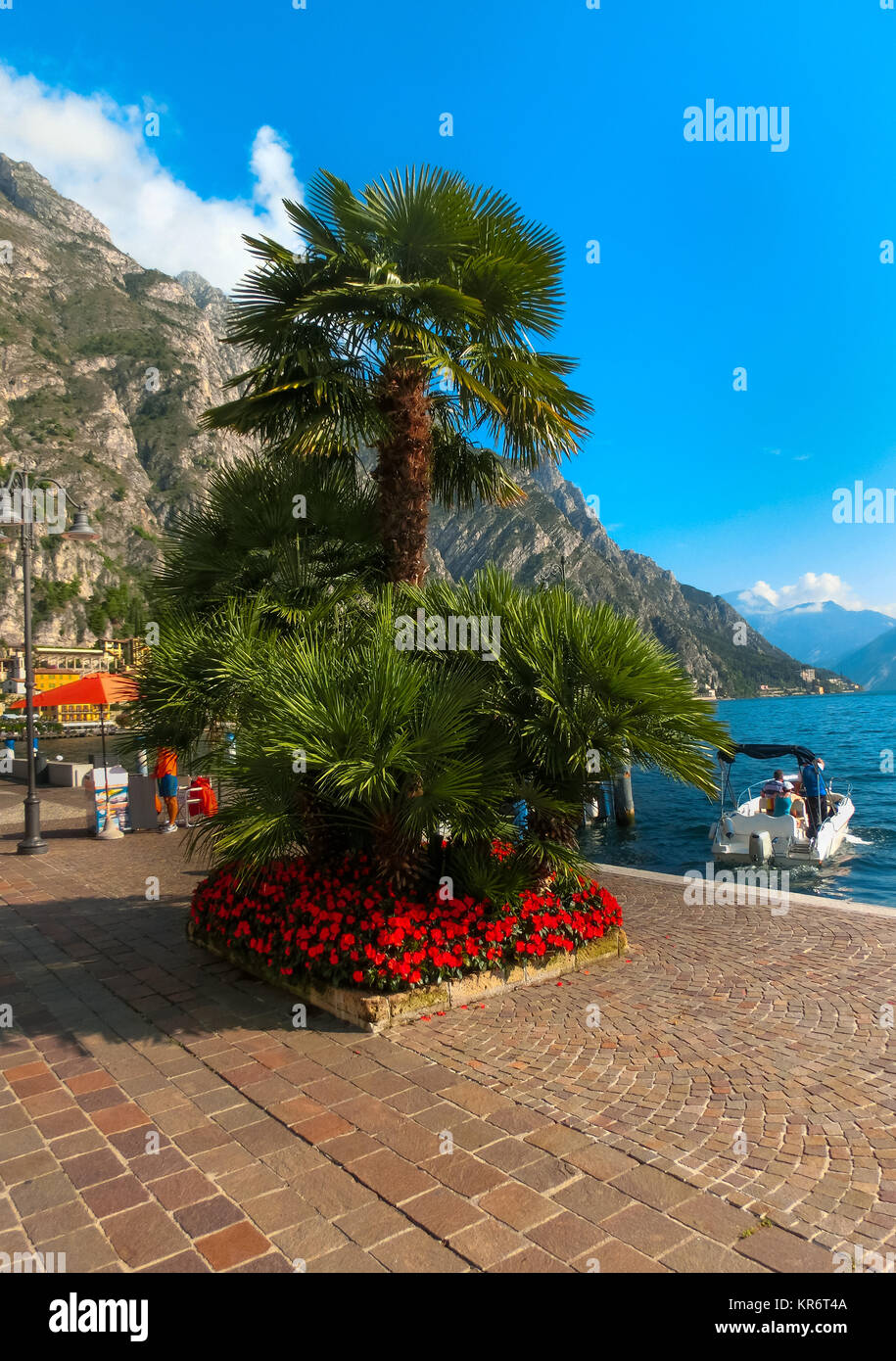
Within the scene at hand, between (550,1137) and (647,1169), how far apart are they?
1.66ft

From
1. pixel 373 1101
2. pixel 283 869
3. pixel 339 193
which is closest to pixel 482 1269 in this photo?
pixel 373 1101

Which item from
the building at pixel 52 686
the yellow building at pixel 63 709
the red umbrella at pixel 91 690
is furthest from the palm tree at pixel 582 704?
the yellow building at pixel 63 709

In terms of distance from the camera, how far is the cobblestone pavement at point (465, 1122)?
3109 mm

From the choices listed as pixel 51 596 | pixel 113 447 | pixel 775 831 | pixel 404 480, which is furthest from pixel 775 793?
pixel 113 447

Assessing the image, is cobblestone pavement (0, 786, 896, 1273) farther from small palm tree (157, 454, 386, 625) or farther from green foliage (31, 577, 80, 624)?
green foliage (31, 577, 80, 624)

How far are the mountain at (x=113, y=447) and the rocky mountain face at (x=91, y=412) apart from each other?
25 cm

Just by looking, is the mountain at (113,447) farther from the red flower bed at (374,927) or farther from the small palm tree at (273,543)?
the red flower bed at (374,927)

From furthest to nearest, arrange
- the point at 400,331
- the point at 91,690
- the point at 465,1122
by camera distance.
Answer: the point at 91,690 < the point at 400,331 < the point at 465,1122

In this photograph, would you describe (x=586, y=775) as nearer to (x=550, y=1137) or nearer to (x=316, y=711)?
(x=316, y=711)

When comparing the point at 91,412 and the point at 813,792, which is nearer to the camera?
the point at 813,792

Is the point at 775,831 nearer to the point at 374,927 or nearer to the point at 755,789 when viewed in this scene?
the point at 374,927

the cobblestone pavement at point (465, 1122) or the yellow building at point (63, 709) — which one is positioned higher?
the yellow building at point (63, 709)

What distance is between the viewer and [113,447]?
128m

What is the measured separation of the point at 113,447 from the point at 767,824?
5225 inches
